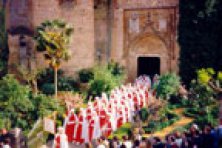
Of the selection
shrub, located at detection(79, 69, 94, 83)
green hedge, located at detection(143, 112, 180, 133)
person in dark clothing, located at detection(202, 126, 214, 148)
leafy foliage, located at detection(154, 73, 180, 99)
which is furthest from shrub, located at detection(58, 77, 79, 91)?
person in dark clothing, located at detection(202, 126, 214, 148)

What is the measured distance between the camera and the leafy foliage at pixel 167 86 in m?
18.8

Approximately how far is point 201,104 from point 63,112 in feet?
17.1

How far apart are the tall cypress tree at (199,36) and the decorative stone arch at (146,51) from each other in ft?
3.99

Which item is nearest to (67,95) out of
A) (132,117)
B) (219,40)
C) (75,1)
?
(132,117)

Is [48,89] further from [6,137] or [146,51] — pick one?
[6,137]

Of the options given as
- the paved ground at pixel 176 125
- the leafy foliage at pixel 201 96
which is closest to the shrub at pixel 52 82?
the paved ground at pixel 176 125

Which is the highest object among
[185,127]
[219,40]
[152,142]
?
[219,40]

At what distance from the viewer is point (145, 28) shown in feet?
76.1

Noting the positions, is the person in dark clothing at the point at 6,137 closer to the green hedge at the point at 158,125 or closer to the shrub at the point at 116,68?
the green hedge at the point at 158,125

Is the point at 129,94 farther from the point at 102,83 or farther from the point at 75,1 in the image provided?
the point at 75,1

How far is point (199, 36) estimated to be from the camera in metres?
21.7

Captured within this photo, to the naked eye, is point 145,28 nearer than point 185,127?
No

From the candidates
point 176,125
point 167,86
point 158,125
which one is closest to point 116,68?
point 167,86

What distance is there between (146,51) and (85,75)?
12.1ft
